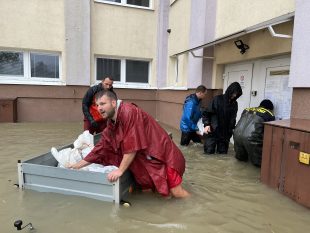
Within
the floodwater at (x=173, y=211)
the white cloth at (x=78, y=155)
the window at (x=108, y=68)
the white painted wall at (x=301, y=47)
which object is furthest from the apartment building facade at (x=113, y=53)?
the white cloth at (x=78, y=155)

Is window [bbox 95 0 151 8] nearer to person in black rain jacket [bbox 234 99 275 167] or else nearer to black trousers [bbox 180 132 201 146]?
black trousers [bbox 180 132 201 146]

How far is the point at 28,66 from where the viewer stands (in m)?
9.70

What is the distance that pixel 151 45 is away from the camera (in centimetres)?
1089

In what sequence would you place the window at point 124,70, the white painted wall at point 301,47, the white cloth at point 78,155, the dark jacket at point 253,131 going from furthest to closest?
the window at point 124,70
the dark jacket at point 253,131
the white painted wall at point 301,47
the white cloth at point 78,155

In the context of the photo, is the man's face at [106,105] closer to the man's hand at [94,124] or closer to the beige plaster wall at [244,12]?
the man's hand at [94,124]

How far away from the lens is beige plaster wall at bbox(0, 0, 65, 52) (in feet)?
30.0

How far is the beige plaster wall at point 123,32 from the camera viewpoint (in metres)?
10.2

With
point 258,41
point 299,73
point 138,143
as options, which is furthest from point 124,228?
point 258,41

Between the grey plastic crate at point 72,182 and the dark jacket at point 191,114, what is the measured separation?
292cm

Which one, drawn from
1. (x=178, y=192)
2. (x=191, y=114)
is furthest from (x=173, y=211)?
(x=191, y=114)

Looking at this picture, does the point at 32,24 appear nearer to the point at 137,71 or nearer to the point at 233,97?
the point at 137,71

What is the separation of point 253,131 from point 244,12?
2845mm

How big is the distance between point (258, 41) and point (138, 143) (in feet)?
12.2

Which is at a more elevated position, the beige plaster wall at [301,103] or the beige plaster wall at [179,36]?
the beige plaster wall at [179,36]
